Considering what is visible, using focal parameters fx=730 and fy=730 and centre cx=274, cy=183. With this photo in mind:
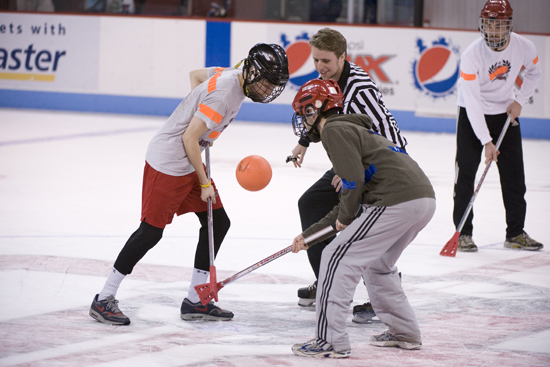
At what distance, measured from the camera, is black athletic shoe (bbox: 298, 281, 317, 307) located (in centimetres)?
387

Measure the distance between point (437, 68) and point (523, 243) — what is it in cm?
690

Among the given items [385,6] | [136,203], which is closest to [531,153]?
[385,6]

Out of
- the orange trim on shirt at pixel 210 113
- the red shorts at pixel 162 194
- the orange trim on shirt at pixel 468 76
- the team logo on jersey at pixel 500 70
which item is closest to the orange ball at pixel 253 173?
the red shorts at pixel 162 194

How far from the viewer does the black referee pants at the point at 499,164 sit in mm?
5316

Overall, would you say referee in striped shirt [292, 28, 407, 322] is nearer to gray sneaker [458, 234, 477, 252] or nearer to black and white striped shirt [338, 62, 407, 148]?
black and white striped shirt [338, 62, 407, 148]

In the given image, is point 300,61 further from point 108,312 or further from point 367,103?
point 108,312

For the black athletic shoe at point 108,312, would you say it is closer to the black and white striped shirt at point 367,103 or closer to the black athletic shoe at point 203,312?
the black athletic shoe at point 203,312

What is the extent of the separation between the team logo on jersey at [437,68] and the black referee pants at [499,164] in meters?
6.45

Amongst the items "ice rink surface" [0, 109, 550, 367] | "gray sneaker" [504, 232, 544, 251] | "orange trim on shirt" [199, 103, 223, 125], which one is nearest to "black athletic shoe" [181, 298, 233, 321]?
"ice rink surface" [0, 109, 550, 367]

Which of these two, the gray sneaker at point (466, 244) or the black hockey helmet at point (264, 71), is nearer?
the black hockey helmet at point (264, 71)

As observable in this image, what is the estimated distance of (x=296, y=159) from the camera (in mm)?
4074

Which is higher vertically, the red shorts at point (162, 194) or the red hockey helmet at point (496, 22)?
the red hockey helmet at point (496, 22)

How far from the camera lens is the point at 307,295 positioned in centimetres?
388

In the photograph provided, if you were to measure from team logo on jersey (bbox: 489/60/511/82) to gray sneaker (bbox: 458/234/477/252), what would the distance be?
1160 mm
